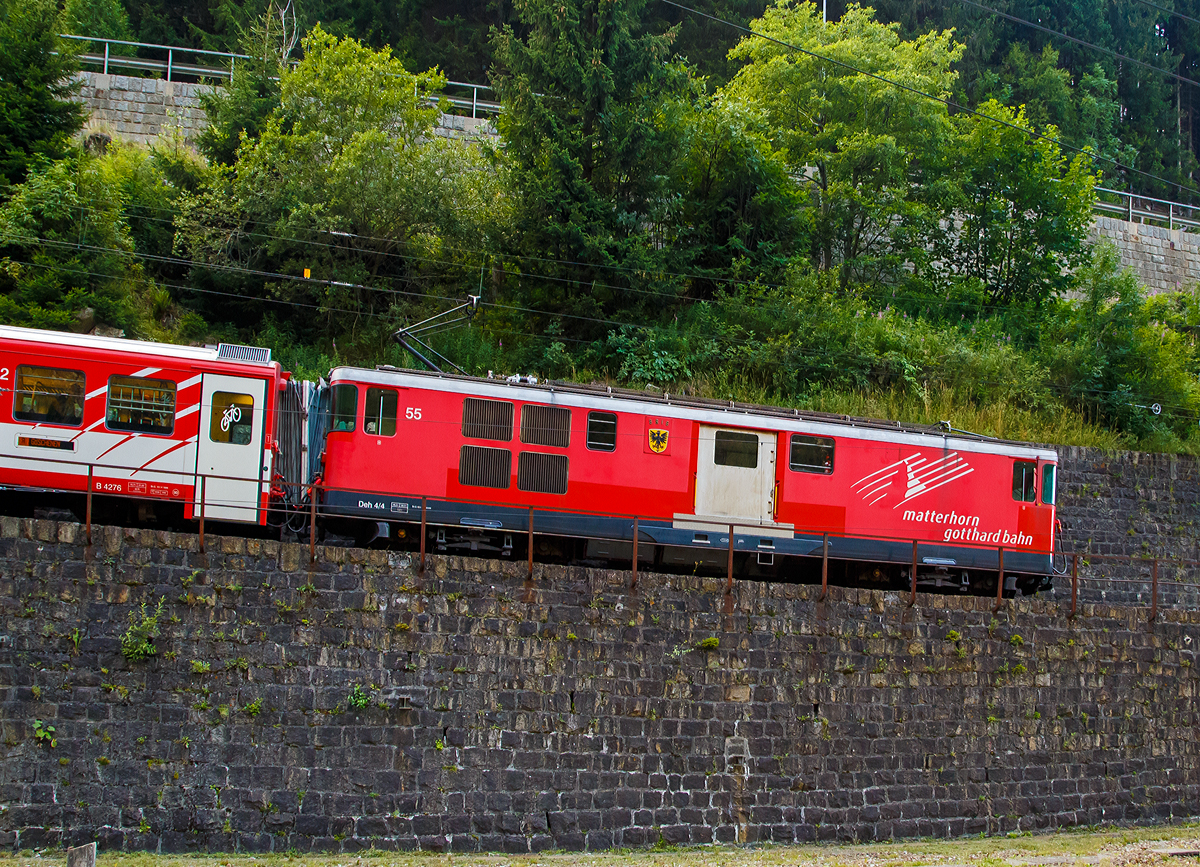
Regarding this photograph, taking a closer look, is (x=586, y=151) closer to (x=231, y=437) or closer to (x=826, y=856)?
(x=231, y=437)

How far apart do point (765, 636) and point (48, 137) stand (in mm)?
18705

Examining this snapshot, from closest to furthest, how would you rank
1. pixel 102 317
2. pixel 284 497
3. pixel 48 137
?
pixel 284 497 → pixel 102 317 → pixel 48 137

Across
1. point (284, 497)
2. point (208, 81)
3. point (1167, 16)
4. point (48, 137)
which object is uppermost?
point (1167, 16)

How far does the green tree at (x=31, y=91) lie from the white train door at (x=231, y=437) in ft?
34.9

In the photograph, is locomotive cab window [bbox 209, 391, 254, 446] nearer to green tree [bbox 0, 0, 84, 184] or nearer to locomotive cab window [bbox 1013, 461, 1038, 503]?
green tree [bbox 0, 0, 84, 184]

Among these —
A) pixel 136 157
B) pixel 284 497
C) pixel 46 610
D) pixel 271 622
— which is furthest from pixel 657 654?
pixel 136 157

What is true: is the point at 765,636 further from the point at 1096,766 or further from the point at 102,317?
the point at 102,317

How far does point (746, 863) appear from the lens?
11.0m

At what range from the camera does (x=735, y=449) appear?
15.7 metres

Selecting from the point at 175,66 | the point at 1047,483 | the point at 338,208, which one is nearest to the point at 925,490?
the point at 1047,483

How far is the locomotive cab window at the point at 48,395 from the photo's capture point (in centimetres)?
1297

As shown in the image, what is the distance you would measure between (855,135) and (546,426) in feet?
55.0

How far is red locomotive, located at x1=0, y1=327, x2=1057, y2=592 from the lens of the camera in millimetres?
13188

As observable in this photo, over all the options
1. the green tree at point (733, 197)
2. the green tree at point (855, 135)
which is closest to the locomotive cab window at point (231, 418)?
the green tree at point (733, 197)
